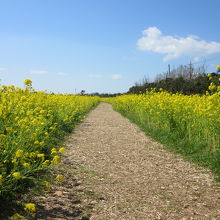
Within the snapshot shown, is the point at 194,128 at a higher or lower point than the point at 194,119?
lower

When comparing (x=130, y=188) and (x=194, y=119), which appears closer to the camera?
(x=130, y=188)

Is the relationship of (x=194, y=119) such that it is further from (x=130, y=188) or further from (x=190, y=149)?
(x=130, y=188)

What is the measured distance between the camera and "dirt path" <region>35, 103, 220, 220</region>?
10.4 feet

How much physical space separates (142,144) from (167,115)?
4.25ft

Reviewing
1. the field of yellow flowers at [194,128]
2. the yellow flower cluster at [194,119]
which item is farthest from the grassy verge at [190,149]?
the yellow flower cluster at [194,119]

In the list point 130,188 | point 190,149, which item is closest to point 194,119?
point 190,149

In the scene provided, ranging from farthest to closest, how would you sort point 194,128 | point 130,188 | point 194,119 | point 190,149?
point 194,119
point 194,128
point 190,149
point 130,188

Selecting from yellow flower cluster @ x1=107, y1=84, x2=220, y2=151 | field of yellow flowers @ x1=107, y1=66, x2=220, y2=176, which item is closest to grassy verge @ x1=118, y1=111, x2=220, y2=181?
field of yellow flowers @ x1=107, y1=66, x2=220, y2=176

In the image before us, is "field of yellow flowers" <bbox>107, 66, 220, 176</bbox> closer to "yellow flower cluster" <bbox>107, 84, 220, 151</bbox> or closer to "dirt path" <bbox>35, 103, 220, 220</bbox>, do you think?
"yellow flower cluster" <bbox>107, 84, 220, 151</bbox>

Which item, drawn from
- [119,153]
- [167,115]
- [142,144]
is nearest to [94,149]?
[119,153]

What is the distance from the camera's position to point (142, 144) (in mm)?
7070

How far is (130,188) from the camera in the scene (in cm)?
394

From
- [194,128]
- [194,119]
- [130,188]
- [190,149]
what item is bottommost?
[130,188]

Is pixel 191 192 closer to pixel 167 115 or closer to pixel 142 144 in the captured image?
pixel 142 144
